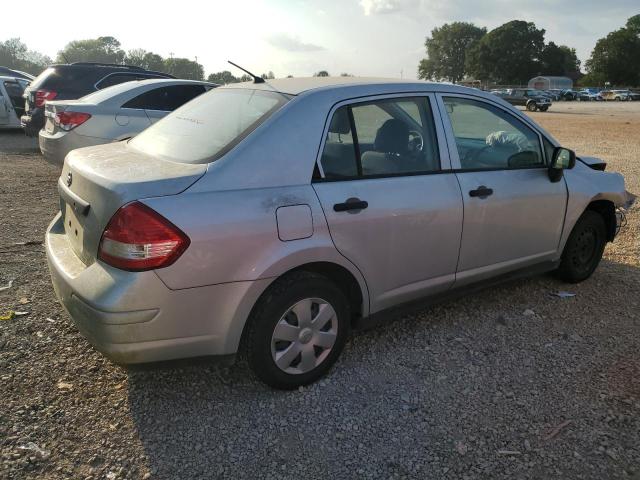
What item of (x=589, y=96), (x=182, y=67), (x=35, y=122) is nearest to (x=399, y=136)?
(x=35, y=122)

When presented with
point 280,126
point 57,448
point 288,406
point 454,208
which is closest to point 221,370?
point 288,406

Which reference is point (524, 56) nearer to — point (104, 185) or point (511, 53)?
point (511, 53)

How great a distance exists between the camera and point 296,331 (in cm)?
282

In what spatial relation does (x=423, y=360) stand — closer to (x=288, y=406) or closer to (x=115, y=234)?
(x=288, y=406)

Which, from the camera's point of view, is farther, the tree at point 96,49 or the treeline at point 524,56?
the tree at point 96,49

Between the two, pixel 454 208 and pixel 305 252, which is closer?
pixel 305 252

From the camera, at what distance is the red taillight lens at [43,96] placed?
9820 millimetres

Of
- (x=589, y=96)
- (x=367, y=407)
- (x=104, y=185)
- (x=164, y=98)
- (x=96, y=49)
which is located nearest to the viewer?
(x=104, y=185)

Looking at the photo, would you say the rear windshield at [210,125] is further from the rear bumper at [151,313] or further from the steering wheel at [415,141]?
the steering wheel at [415,141]

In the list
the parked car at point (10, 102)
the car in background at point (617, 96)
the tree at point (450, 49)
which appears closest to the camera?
the parked car at point (10, 102)

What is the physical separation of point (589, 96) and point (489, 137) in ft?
250

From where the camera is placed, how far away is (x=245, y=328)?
8.77ft

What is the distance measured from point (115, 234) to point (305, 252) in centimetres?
90

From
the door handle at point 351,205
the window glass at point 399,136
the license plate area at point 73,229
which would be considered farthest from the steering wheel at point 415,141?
the license plate area at point 73,229
